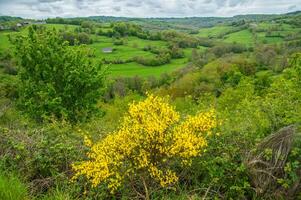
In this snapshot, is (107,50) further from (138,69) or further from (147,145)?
(147,145)

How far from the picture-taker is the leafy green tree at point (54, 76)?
26.1 metres

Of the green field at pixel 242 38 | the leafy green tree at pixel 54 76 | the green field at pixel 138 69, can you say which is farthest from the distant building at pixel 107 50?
the leafy green tree at pixel 54 76

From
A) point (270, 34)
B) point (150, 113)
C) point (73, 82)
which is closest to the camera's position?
point (150, 113)

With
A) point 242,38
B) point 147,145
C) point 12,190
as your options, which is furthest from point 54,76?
A: point 242,38

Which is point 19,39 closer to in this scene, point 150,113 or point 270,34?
point 150,113

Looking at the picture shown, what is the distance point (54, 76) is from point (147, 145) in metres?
21.0

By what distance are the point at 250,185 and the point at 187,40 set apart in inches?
4911

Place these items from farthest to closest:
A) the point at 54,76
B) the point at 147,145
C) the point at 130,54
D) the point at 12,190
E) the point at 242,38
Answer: the point at 242,38 < the point at 130,54 < the point at 54,76 < the point at 147,145 < the point at 12,190

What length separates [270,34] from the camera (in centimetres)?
14288

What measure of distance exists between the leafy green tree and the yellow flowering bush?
18670mm

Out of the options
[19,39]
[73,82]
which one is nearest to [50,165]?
[73,82]

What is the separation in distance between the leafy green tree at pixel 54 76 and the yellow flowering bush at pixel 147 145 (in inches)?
735

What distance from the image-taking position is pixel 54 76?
26.6 metres

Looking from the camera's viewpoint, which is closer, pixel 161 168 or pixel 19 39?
pixel 161 168
